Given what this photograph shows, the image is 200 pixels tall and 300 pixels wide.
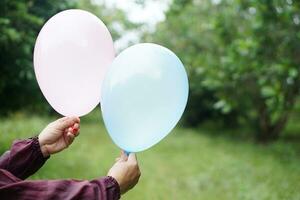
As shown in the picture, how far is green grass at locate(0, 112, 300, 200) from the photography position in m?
5.66

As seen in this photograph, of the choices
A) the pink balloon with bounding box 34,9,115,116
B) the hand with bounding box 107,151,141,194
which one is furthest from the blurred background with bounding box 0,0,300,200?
the hand with bounding box 107,151,141,194

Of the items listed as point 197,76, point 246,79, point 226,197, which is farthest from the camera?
point 197,76

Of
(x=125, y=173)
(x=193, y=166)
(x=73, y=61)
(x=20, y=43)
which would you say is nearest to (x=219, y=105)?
(x=193, y=166)

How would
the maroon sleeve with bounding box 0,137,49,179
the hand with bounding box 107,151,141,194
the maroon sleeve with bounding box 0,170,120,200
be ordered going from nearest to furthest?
the maroon sleeve with bounding box 0,170,120,200 < the hand with bounding box 107,151,141,194 < the maroon sleeve with bounding box 0,137,49,179

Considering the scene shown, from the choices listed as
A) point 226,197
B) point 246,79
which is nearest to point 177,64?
point 226,197

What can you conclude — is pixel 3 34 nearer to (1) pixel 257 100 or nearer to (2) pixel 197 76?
(1) pixel 257 100

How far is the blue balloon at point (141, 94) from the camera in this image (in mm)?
1897

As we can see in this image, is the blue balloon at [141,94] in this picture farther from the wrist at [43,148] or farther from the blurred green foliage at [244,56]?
the blurred green foliage at [244,56]

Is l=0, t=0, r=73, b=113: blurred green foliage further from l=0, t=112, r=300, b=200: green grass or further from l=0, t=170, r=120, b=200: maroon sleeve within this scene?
l=0, t=170, r=120, b=200: maroon sleeve

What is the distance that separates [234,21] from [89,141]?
4095 millimetres

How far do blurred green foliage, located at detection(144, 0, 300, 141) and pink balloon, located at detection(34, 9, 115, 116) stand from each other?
3.55 meters

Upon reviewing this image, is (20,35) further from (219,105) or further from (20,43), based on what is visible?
(219,105)

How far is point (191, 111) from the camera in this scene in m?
13.5

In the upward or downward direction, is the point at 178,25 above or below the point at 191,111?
above
